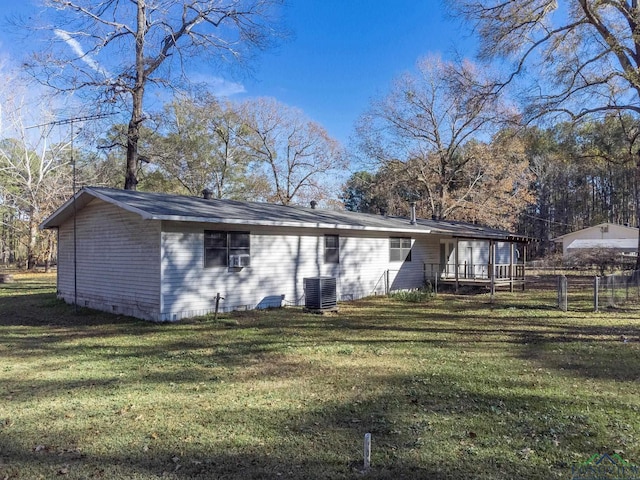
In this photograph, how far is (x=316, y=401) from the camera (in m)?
4.69

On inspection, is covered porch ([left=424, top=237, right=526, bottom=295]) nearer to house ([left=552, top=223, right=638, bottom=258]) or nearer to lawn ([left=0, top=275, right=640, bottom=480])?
lawn ([left=0, top=275, right=640, bottom=480])

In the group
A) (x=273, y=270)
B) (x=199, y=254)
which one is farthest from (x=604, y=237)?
(x=199, y=254)

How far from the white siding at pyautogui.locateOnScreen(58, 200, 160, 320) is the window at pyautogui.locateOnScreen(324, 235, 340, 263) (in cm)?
547

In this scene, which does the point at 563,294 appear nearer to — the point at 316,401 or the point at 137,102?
the point at 316,401

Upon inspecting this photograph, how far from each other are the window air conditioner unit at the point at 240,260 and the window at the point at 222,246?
0.09m

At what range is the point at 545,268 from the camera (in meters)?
32.7

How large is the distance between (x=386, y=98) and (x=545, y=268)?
17.3m

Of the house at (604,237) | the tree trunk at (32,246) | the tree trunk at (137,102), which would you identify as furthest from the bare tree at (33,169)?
the house at (604,237)

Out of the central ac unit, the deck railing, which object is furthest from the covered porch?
the central ac unit

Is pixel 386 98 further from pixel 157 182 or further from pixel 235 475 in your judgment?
pixel 235 475

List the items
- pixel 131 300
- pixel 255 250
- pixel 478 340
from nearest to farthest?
pixel 478 340 < pixel 131 300 < pixel 255 250

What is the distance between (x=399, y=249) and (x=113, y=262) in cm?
969

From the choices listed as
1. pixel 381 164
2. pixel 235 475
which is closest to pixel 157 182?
pixel 381 164

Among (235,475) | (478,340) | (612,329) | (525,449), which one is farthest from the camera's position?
(612,329)
